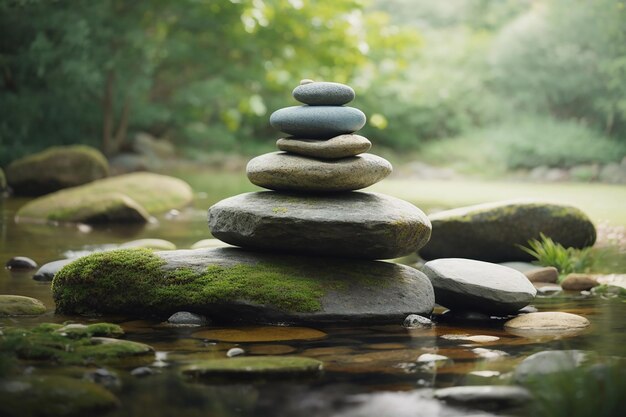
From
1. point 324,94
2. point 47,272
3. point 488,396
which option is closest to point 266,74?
point 47,272

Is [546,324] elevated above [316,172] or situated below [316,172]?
below

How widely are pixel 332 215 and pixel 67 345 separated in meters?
2.41

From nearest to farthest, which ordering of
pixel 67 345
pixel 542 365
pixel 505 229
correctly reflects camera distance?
pixel 542 365, pixel 67 345, pixel 505 229

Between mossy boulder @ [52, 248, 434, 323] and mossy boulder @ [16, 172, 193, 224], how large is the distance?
21.7ft

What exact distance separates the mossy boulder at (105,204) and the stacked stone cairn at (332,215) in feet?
21.9

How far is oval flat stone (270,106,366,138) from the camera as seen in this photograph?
23.5ft

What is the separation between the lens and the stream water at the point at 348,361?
14.0 ft

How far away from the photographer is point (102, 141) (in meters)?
23.3

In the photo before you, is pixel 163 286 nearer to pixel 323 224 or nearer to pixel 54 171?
pixel 323 224

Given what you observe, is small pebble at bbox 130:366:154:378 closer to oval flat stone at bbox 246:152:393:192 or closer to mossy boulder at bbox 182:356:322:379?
mossy boulder at bbox 182:356:322:379

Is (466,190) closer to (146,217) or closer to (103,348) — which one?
(146,217)

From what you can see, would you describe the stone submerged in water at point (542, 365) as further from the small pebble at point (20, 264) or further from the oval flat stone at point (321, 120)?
the small pebble at point (20, 264)

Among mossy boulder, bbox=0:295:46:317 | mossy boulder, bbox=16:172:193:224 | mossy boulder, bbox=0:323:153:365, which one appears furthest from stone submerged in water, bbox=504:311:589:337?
mossy boulder, bbox=16:172:193:224

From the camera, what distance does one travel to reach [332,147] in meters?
7.02
